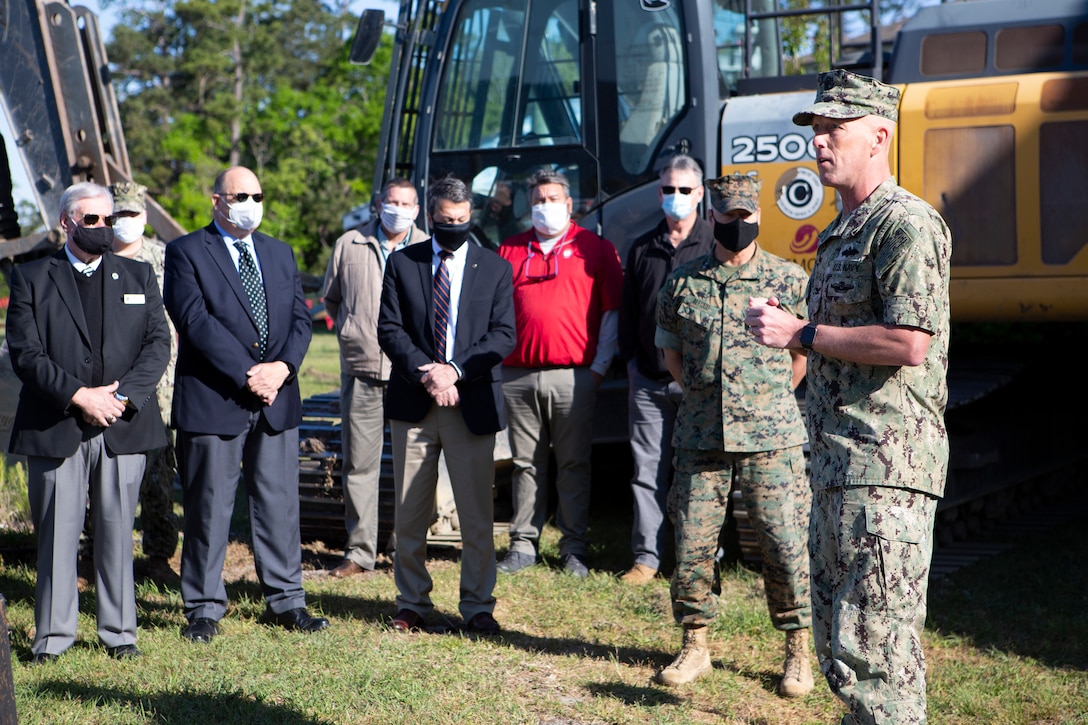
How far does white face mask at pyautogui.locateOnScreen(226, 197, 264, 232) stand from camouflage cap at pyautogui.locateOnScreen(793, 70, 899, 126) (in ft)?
9.48

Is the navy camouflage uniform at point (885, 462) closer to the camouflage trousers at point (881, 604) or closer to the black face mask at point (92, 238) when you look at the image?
the camouflage trousers at point (881, 604)

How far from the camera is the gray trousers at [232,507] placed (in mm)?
5109

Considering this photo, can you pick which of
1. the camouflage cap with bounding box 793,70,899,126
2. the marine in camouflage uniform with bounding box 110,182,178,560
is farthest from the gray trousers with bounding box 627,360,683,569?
the camouflage cap with bounding box 793,70,899,126

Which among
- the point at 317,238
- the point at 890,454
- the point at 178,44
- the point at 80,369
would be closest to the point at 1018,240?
the point at 890,454

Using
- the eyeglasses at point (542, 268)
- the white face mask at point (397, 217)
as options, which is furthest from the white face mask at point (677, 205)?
the white face mask at point (397, 217)

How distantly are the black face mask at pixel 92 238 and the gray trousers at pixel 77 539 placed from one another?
80 cm

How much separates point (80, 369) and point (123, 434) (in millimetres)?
325

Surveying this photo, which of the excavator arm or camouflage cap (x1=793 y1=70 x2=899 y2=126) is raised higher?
the excavator arm

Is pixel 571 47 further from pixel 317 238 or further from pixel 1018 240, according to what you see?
pixel 317 238

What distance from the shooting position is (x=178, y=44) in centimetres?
4481

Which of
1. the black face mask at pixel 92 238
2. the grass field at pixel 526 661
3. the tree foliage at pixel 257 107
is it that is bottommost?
the grass field at pixel 526 661

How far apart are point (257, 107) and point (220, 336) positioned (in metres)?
38.9

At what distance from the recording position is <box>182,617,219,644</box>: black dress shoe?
4.99m

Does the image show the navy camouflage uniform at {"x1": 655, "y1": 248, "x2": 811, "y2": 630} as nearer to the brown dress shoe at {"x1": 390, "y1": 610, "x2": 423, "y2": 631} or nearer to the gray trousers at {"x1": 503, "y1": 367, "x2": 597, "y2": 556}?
the brown dress shoe at {"x1": 390, "y1": 610, "x2": 423, "y2": 631}
